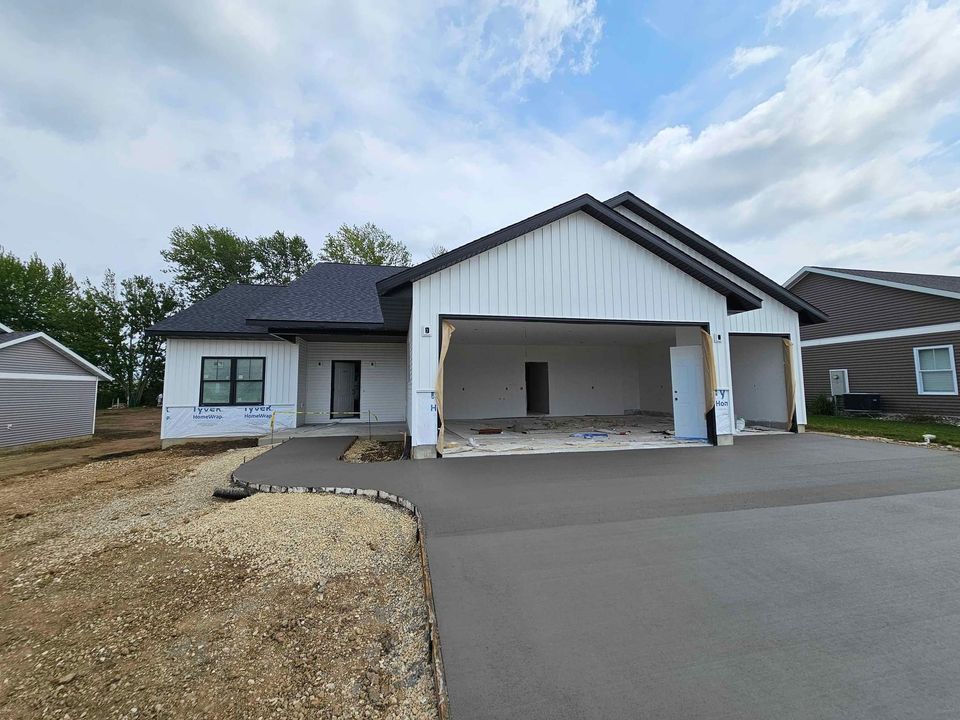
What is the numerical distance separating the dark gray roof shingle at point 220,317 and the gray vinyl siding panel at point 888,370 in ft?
66.5

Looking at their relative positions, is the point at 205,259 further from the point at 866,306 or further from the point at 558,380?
the point at 866,306

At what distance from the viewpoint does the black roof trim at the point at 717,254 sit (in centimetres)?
1006

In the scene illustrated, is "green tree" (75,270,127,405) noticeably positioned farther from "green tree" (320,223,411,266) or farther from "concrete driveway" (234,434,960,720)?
"concrete driveway" (234,434,960,720)

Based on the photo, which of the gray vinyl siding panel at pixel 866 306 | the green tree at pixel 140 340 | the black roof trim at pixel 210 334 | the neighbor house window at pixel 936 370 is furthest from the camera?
the green tree at pixel 140 340

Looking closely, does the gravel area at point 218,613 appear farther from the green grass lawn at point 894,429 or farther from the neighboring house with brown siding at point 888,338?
the neighboring house with brown siding at point 888,338

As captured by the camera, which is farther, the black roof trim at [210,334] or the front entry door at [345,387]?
the front entry door at [345,387]

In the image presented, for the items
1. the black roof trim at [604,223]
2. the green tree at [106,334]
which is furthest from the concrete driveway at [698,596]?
the green tree at [106,334]

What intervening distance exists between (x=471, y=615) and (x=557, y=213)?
672 cm

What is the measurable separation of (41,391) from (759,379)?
2368 centimetres

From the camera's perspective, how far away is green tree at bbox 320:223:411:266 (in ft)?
94.2

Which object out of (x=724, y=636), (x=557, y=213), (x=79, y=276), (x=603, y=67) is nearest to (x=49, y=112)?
(x=557, y=213)

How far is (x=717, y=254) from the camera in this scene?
10.5m

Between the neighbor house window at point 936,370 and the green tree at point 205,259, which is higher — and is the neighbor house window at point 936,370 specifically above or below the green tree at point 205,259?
below

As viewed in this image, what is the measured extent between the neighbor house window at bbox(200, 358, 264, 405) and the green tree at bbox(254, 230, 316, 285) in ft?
73.1
